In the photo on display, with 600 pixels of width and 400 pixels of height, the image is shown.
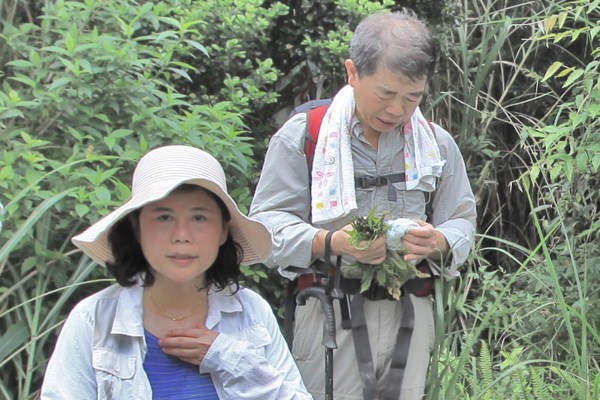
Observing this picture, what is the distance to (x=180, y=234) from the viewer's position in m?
2.46

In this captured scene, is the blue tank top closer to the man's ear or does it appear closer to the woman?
the woman

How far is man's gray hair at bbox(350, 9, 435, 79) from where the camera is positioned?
3.08 metres

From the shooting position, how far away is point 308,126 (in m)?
3.28

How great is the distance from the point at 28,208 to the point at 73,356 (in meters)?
1.48

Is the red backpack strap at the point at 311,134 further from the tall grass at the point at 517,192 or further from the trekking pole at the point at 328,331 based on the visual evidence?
the tall grass at the point at 517,192

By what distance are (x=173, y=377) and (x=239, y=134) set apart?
2.18m

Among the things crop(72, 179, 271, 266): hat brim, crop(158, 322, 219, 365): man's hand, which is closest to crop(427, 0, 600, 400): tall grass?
crop(72, 179, 271, 266): hat brim

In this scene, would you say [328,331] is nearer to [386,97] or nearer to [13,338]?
[386,97]

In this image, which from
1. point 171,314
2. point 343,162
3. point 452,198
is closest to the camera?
point 171,314

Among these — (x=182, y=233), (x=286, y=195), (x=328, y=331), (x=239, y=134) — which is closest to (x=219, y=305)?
(x=182, y=233)

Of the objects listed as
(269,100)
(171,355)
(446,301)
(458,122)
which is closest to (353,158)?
(446,301)

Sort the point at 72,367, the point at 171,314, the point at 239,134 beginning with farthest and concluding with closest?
the point at 239,134
the point at 171,314
the point at 72,367

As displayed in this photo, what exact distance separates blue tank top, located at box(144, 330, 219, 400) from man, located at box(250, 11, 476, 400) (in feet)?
2.48

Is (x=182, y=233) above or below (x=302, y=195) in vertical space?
above
